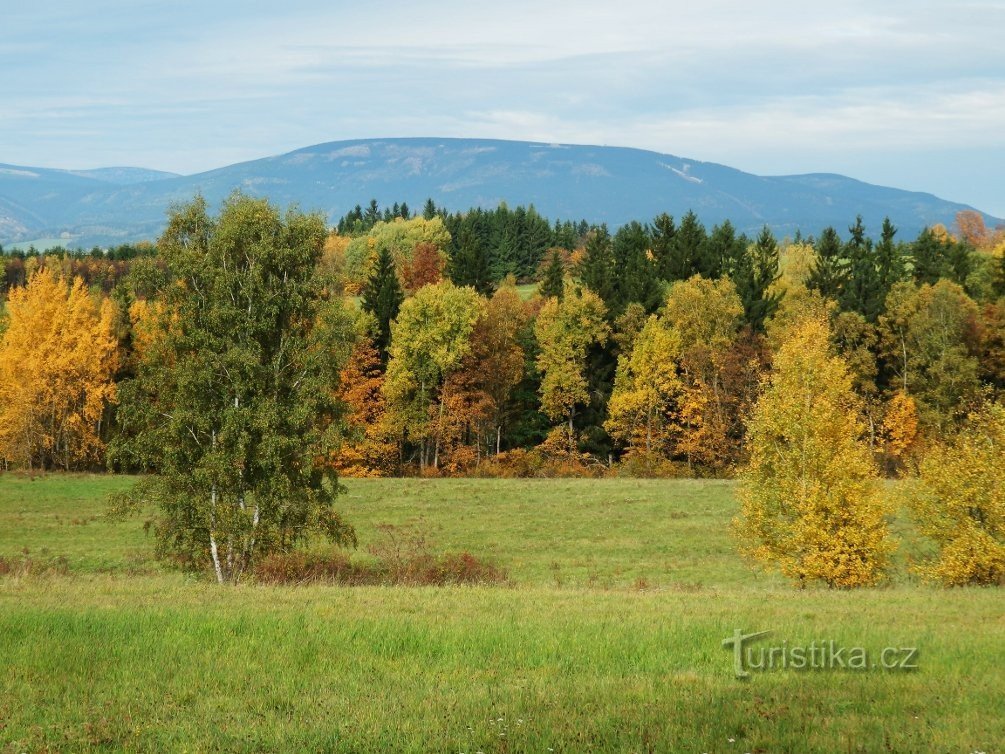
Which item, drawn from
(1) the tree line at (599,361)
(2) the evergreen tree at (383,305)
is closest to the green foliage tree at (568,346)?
(1) the tree line at (599,361)

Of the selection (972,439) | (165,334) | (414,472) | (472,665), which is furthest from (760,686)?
(414,472)

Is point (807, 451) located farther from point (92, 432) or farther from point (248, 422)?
point (92, 432)

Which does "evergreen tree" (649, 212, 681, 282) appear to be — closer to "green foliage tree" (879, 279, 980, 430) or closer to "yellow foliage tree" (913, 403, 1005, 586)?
"green foliage tree" (879, 279, 980, 430)

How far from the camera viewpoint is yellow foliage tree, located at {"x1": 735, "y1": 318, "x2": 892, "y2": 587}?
26344 mm

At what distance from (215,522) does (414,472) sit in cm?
4765

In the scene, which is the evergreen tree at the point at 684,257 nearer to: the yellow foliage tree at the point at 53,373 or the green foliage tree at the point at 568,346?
the green foliage tree at the point at 568,346

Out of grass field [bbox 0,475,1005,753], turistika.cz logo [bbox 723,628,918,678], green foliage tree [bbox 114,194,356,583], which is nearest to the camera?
grass field [bbox 0,475,1005,753]

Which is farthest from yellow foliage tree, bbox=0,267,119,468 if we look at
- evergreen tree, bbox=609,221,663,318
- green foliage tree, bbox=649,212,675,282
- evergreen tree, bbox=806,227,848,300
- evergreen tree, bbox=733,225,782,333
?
evergreen tree, bbox=806,227,848,300

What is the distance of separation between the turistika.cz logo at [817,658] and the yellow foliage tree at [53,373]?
2453 inches

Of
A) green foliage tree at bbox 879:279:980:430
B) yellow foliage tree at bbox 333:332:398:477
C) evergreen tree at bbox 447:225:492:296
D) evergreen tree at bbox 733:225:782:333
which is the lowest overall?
yellow foliage tree at bbox 333:332:398:477

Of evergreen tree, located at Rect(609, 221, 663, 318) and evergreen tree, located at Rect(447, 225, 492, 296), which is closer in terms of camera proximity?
evergreen tree, located at Rect(609, 221, 663, 318)

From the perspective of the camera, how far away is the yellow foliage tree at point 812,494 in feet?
86.4

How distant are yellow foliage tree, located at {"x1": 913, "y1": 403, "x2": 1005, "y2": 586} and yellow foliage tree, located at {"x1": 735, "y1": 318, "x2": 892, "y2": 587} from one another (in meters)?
1.42

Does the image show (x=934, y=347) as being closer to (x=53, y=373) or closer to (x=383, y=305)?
(x=383, y=305)
